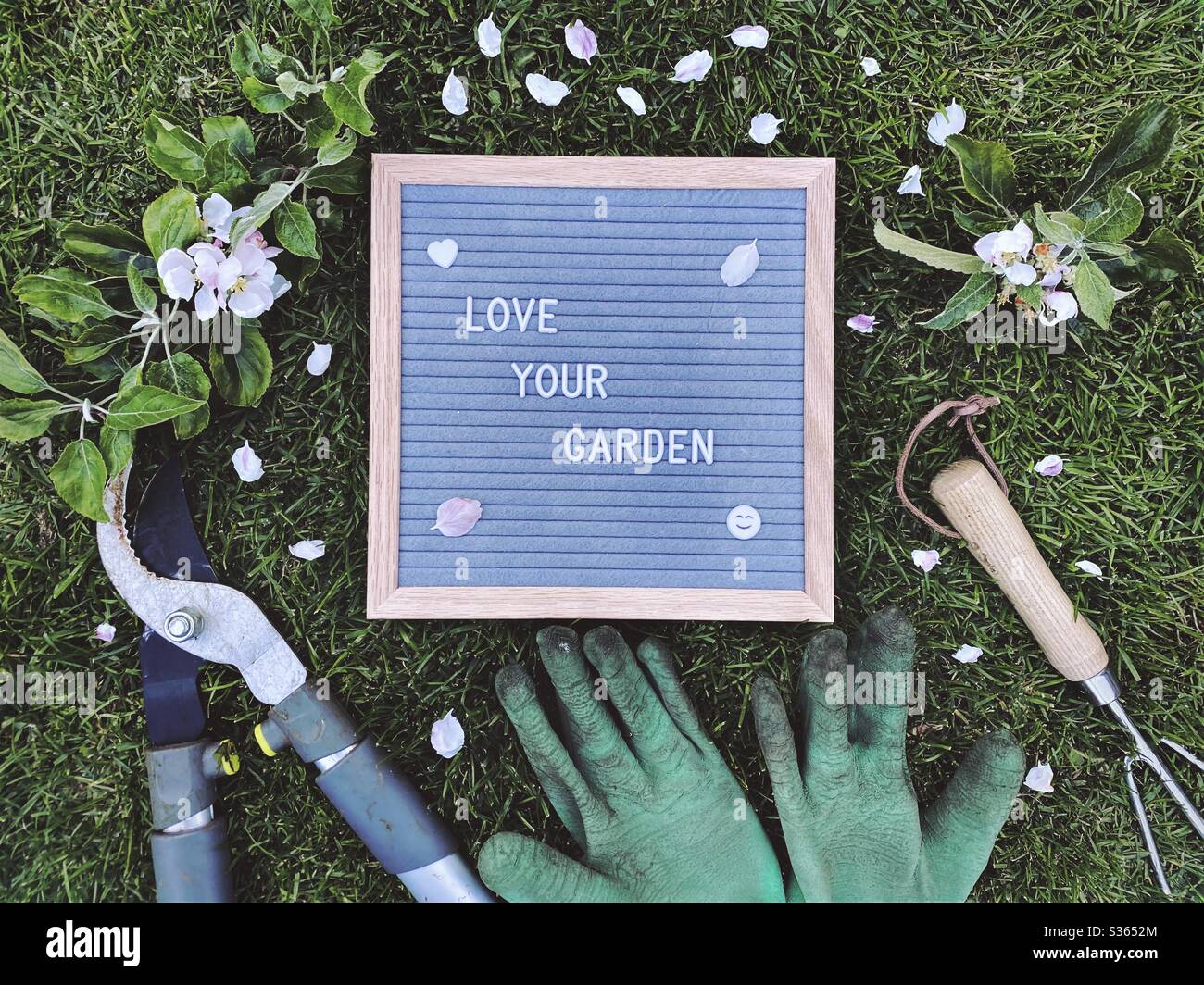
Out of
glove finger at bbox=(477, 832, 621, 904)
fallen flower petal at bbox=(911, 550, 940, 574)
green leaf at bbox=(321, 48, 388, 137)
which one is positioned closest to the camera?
green leaf at bbox=(321, 48, 388, 137)

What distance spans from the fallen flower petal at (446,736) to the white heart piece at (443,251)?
0.77 m

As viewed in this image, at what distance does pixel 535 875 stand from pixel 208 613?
0.70 metres

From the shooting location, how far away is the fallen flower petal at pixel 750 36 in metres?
1.40

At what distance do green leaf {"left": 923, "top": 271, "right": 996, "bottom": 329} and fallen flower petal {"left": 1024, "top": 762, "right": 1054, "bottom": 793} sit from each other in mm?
805

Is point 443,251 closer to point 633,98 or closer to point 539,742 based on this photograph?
point 633,98

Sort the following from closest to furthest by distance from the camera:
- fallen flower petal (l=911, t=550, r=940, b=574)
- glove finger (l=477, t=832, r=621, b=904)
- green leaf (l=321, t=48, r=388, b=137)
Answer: green leaf (l=321, t=48, r=388, b=137) < glove finger (l=477, t=832, r=621, b=904) < fallen flower petal (l=911, t=550, r=940, b=574)

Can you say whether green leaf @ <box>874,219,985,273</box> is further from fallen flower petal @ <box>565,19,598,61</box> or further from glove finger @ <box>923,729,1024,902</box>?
glove finger @ <box>923,729,1024,902</box>

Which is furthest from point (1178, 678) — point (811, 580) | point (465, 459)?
point (465, 459)

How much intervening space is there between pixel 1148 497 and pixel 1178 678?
1.10ft

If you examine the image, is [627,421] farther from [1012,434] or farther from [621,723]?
[1012,434]

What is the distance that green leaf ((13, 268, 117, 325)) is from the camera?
4.09ft

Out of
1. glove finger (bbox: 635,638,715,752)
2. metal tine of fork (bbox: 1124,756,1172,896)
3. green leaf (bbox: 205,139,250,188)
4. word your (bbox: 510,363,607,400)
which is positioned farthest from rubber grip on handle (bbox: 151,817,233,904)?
metal tine of fork (bbox: 1124,756,1172,896)
